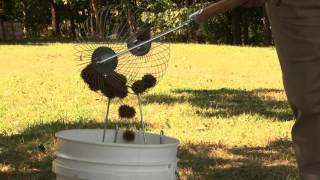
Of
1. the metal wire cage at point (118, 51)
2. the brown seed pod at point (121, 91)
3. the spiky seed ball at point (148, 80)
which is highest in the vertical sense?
the metal wire cage at point (118, 51)

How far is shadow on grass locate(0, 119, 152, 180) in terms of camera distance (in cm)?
424

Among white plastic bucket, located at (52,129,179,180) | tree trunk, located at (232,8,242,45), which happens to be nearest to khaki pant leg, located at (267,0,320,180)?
white plastic bucket, located at (52,129,179,180)

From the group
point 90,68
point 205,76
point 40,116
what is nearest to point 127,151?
point 90,68

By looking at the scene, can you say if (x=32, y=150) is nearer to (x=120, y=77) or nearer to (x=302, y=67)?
(x=120, y=77)

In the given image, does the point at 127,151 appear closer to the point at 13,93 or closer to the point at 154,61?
the point at 154,61

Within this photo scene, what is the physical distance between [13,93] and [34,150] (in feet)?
13.0

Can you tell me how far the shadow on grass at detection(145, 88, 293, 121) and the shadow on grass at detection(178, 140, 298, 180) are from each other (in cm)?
156

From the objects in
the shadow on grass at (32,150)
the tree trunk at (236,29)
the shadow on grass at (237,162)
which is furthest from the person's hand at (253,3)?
the tree trunk at (236,29)

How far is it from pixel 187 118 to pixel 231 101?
1.56 m

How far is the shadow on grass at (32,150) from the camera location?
4238mm

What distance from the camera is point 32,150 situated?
4871 millimetres

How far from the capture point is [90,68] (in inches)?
100

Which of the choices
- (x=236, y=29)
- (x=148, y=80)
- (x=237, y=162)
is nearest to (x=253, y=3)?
(x=148, y=80)

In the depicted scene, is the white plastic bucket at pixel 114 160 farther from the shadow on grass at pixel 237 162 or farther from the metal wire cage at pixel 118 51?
the shadow on grass at pixel 237 162
